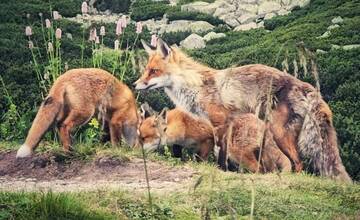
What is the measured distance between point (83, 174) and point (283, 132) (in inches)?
99.7

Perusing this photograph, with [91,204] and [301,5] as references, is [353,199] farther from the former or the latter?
[301,5]

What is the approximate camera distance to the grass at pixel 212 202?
6.59m

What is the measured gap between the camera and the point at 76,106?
10070 mm

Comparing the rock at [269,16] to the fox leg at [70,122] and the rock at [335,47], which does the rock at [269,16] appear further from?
the fox leg at [70,122]

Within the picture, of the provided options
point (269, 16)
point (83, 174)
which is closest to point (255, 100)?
point (83, 174)

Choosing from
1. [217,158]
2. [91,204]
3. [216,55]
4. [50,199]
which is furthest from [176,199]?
[216,55]

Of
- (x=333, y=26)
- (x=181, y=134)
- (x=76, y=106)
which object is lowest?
(x=181, y=134)

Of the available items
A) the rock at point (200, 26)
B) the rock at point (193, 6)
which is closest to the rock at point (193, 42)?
the rock at point (200, 26)

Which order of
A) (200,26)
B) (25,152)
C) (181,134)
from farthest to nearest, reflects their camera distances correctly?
(200,26)
(181,134)
(25,152)

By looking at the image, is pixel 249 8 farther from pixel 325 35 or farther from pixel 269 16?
pixel 325 35

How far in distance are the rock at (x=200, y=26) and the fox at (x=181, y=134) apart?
534cm

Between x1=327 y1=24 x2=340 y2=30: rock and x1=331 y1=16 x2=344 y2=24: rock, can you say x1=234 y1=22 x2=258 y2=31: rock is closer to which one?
x1=331 y1=16 x2=344 y2=24: rock

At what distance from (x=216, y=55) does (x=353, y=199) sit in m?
6.49

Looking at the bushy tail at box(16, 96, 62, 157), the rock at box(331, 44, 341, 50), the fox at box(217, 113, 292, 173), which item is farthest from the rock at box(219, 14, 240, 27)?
the bushy tail at box(16, 96, 62, 157)
